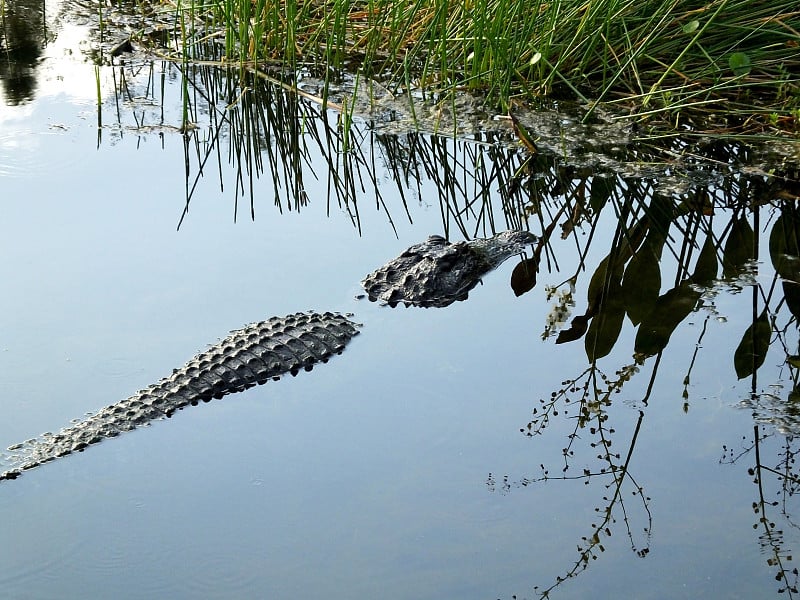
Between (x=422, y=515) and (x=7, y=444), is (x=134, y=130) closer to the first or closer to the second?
(x=7, y=444)

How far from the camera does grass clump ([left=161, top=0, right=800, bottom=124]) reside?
6.30 metres

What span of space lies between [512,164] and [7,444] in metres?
3.58

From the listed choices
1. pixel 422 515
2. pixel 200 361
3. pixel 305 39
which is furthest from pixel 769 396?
pixel 305 39

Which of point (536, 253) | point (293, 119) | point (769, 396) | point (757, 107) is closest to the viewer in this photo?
point (769, 396)

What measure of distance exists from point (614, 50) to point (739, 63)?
850 mm

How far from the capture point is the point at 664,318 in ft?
14.8

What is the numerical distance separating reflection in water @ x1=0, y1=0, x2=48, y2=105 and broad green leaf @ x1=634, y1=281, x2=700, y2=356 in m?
4.86

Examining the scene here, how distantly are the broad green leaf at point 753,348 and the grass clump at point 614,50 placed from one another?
2.13 meters

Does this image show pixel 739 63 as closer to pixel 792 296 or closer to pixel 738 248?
pixel 738 248

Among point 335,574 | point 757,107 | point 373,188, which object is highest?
point 757,107

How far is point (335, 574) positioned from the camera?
296 cm

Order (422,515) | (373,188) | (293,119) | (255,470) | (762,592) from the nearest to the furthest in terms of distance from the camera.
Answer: (762,592), (422,515), (255,470), (373,188), (293,119)

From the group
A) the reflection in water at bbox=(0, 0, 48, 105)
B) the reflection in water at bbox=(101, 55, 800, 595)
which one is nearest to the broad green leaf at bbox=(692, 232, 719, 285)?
the reflection in water at bbox=(101, 55, 800, 595)

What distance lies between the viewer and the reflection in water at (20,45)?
7.47 meters
